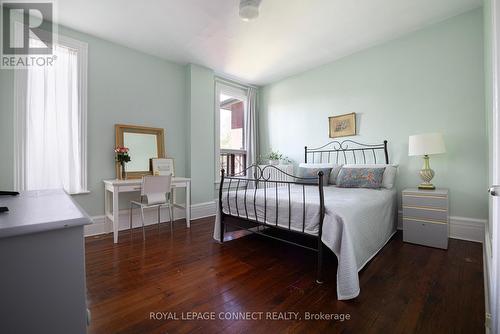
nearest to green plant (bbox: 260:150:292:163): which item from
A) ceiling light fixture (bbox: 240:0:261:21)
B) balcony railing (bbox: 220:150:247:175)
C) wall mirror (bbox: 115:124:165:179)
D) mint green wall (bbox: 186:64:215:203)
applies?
balcony railing (bbox: 220:150:247:175)

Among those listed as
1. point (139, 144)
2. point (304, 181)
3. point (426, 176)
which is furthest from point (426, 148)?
point (139, 144)

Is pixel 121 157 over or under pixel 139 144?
under

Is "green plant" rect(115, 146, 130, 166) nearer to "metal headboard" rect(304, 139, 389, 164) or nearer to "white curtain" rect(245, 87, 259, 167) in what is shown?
"white curtain" rect(245, 87, 259, 167)

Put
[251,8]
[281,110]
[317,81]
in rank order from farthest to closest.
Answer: [281,110] < [317,81] < [251,8]

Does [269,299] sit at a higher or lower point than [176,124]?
lower

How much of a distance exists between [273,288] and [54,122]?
3127mm

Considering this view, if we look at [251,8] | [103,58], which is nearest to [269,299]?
[251,8]

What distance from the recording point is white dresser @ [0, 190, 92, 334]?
1.85 feet

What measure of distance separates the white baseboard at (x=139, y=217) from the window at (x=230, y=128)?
29.7 inches

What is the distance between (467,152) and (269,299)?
2851 mm

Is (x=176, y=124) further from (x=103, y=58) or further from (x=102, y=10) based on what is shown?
(x=102, y=10)

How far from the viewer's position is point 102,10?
2432 mm

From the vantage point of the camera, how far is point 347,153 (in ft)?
11.8

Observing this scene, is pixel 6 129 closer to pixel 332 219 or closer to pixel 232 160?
pixel 232 160
